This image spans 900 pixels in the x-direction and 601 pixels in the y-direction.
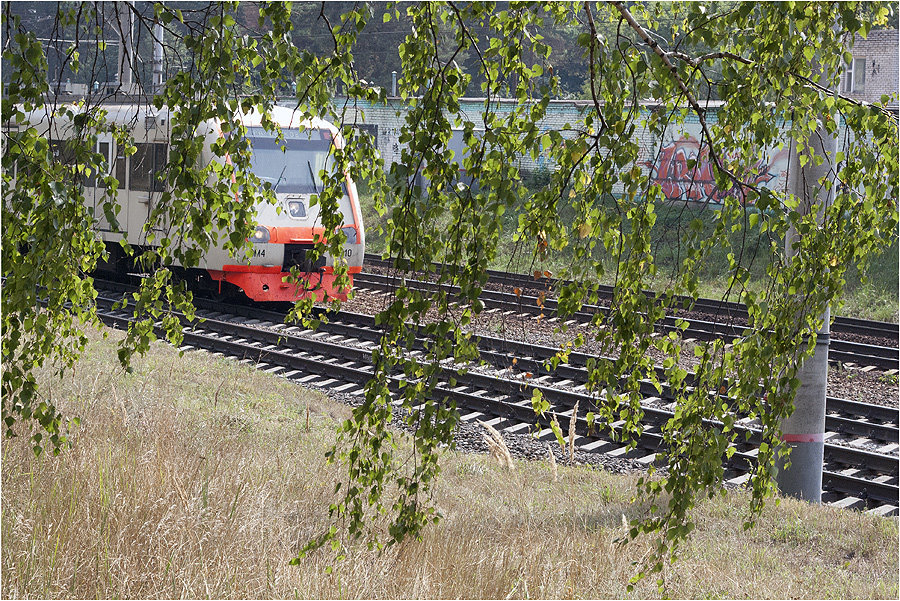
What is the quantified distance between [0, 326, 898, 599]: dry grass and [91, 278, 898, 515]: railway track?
0.68m

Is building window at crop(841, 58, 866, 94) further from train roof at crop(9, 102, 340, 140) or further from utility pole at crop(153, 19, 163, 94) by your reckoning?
train roof at crop(9, 102, 340, 140)

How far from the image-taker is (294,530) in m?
4.58

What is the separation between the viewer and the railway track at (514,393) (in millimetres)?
7445

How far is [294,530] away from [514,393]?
16.6 ft

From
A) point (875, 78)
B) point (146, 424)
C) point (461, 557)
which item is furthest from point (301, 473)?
point (875, 78)

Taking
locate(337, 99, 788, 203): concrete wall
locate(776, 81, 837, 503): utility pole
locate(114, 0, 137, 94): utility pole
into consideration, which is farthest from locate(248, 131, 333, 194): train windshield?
locate(114, 0, 137, 94): utility pole

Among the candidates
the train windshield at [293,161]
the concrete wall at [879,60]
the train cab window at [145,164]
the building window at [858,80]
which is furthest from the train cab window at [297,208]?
the building window at [858,80]

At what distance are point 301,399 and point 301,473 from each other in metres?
3.31

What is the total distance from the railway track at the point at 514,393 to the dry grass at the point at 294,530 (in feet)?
2.23

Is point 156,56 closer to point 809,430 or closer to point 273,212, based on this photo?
point 273,212

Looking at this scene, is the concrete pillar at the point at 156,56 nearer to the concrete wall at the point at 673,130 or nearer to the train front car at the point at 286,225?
the train front car at the point at 286,225

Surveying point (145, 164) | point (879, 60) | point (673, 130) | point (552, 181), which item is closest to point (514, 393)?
point (145, 164)

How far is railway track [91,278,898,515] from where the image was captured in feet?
24.4

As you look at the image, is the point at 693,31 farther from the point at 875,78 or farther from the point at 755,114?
the point at 875,78
